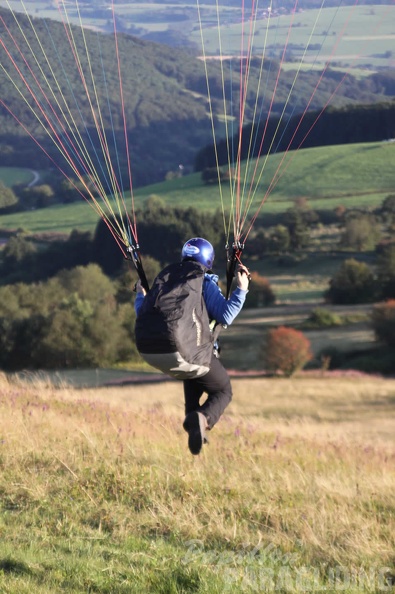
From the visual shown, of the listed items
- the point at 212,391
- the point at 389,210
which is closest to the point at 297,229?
the point at 389,210

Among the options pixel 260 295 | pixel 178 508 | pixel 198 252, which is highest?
pixel 198 252

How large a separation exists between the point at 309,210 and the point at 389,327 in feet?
143

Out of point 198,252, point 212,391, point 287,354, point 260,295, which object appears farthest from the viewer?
point 260,295

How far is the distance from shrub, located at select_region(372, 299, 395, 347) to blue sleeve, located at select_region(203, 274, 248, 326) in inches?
1336

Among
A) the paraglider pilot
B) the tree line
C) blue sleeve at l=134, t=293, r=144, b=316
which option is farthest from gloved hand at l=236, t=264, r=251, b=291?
the tree line

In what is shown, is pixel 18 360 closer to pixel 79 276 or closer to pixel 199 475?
pixel 79 276

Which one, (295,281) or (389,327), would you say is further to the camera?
(295,281)

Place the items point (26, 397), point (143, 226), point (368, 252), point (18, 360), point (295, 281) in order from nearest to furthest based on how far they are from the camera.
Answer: point (26, 397), point (18, 360), point (295, 281), point (368, 252), point (143, 226)

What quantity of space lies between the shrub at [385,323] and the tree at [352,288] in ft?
33.8

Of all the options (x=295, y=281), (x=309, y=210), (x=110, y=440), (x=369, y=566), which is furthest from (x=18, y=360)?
(x=309, y=210)

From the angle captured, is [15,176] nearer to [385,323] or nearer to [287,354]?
[385,323]

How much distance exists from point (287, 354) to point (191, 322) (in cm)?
2888

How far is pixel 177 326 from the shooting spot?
278 inches

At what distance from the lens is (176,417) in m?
12.3
